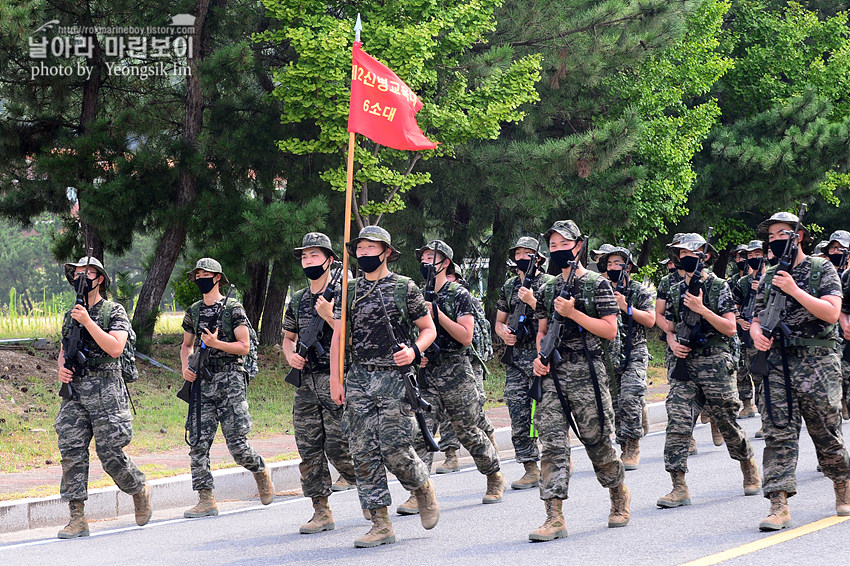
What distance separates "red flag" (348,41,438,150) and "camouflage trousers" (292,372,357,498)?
76.7 inches

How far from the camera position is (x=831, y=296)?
7.17m

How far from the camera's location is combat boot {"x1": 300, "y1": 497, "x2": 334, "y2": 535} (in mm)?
7781

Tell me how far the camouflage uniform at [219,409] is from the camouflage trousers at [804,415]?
410 cm

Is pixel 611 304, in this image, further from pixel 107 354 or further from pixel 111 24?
pixel 111 24

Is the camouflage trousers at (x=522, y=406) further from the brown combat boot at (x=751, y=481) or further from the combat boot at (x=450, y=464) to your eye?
the brown combat boot at (x=751, y=481)

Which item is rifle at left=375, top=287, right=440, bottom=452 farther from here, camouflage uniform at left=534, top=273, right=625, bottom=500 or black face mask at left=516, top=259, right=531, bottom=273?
black face mask at left=516, top=259, right=531, bottom=273

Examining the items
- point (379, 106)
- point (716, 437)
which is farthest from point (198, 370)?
point (716, 437)

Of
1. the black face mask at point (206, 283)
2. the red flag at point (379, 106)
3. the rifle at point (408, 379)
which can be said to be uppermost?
the red flag at point (379, 106)

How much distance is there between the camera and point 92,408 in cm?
802

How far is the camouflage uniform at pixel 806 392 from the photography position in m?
7.18

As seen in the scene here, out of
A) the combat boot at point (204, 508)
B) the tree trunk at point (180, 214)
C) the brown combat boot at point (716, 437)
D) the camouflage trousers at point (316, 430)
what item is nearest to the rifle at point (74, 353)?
the combat boot at point (204, 508)

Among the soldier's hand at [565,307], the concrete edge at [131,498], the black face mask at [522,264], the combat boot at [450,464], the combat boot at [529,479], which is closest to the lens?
the soldier's hand at [565,307]

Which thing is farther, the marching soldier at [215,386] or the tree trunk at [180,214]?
the tree trunk at [180,214]

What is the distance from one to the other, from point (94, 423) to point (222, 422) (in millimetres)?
1155
